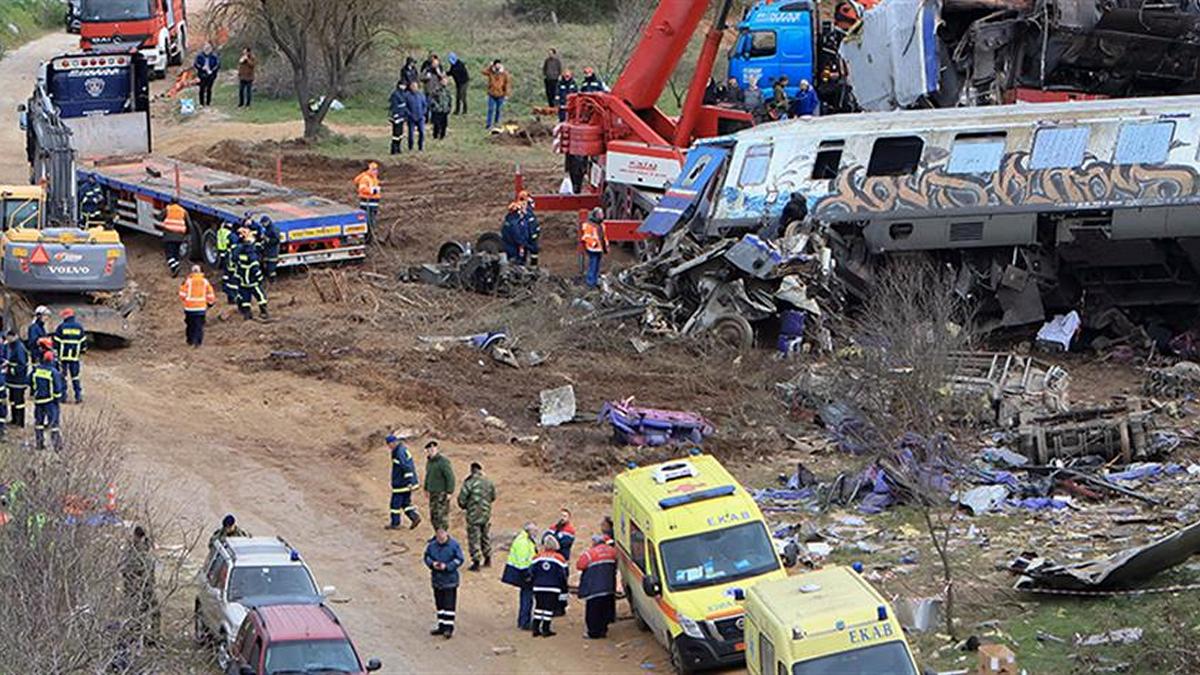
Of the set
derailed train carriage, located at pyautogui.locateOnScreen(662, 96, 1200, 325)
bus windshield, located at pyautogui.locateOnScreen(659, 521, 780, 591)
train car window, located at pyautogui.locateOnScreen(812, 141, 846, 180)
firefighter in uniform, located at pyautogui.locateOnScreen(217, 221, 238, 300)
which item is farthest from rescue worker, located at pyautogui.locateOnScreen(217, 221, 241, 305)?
bus windshield, located at pyautogui.locateOnScreen(659, 521, 780, 591)

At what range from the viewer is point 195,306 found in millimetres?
29062

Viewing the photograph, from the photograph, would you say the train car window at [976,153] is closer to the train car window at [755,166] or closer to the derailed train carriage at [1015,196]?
the derailed train carriage at [1015,196]

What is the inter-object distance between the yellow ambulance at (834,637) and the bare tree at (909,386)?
4.09 m

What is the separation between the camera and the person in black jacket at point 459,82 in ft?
156

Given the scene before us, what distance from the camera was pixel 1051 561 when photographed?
1978 centimetres

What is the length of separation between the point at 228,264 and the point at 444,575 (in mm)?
12445

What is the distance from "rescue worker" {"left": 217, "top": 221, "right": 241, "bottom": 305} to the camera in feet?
100

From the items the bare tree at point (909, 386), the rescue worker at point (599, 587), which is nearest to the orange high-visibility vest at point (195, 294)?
the bare tree at point (909, 386)

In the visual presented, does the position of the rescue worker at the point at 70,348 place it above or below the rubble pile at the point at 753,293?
below

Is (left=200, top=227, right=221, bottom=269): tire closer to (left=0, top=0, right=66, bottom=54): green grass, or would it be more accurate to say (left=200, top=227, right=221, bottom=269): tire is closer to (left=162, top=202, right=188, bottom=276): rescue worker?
(left=162, top=202, right=188, bottom=276): rescue worker

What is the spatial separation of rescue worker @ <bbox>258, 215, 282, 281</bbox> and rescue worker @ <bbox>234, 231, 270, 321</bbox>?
108cm

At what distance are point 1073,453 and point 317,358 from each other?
34.6 feet

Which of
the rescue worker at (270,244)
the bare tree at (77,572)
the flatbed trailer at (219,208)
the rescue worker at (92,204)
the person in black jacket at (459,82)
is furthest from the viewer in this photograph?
the person in black jacket at (459,82)

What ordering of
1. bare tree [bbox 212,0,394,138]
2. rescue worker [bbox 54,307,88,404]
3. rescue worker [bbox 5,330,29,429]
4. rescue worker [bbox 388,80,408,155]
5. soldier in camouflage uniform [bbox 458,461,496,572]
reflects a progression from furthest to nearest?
bare tree [bbox 212,0,394,138]
rescue worker [bbox 388,80,408,155]
rescue worker [bbox 54,307,88,404]
rescue worker [bbox 5,330,29,429]
soldier in camouflage uniform [bbox 458,461,496,572]
